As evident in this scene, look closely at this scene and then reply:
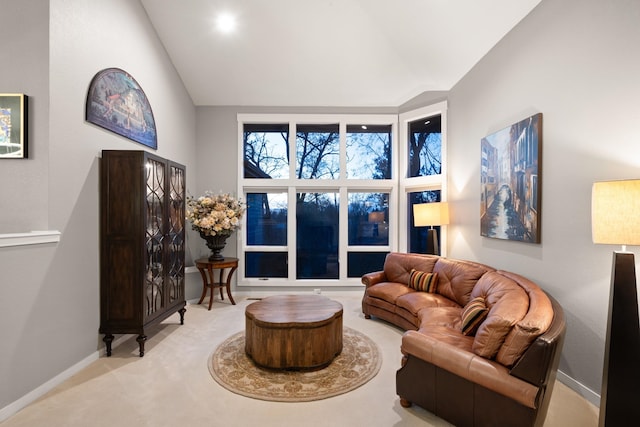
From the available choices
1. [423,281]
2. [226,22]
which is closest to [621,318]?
[423,281]

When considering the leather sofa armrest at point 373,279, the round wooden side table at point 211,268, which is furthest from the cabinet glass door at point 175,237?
the leather sofa armrest at point 373,279

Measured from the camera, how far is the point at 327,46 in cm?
418

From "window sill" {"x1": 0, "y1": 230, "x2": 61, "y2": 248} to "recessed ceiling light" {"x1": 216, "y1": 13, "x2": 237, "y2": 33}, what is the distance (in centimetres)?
315

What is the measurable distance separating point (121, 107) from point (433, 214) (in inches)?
156

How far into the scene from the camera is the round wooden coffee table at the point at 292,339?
2604mm

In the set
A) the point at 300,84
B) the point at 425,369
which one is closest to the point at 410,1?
the point at 300,84

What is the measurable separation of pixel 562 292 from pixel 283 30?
4286 millimetres

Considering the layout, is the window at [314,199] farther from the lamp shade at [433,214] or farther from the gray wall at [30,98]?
the gray wall at [30,98]

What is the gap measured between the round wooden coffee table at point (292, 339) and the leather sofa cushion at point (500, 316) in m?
1.26

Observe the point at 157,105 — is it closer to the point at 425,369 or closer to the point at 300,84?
the point at 300,84

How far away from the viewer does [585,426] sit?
192 cm

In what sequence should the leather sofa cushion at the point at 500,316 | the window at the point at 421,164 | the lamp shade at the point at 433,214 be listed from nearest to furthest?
the leather sofa cushion at the point at 500,316 → the lamp shade at the point at 433,214 → the window at the point at 421,164

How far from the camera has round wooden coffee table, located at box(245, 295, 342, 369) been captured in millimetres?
2604

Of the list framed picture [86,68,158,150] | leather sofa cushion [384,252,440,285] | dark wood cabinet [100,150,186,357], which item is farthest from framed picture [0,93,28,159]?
leather sofa cushion [384,252,440,285]
